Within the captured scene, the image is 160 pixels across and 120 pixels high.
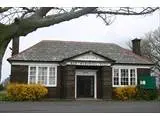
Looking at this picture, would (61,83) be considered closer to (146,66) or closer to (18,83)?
(18,83)

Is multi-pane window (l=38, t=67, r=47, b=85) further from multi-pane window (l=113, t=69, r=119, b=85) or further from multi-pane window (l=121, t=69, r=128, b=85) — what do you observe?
multi-pane window (l=121, t=69, r=128, b=85)

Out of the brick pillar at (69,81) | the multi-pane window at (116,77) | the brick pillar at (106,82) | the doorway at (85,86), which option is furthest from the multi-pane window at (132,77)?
the brick pillar at (69,81)

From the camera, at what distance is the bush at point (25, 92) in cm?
1616

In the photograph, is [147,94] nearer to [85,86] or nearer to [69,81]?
[85,86]

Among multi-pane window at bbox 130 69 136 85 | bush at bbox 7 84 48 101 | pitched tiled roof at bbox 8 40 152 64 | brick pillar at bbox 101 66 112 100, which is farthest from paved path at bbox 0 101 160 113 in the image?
pitched tiled roof at bbox 8 40 152 64

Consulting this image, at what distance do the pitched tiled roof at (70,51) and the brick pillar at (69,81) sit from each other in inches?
31.2

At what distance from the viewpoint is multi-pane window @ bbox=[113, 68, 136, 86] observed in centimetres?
1970

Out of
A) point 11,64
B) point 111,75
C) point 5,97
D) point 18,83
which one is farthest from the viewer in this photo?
point 111,75

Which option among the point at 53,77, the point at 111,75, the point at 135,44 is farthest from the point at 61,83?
the point at 135,44

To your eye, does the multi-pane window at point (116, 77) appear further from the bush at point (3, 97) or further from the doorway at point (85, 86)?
the bush at point (3, 97)

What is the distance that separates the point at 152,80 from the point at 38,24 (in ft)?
38.9

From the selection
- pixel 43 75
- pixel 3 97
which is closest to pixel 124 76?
pixel 43 75

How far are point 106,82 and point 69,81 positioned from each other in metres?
2.23

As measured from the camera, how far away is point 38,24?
219 inches
